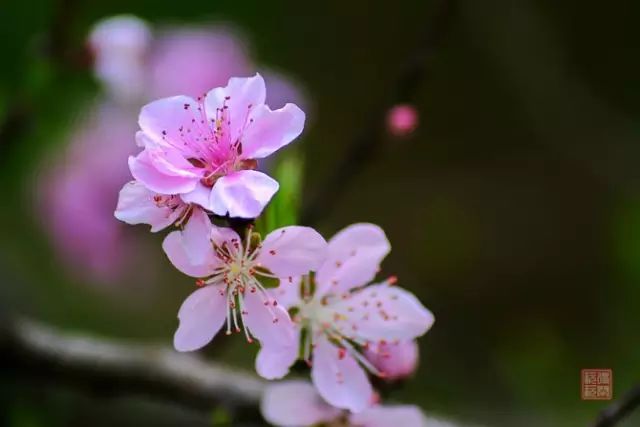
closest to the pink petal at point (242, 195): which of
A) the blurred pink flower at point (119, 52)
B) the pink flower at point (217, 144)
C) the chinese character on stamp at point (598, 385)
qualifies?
the pink flower at point (217, 144)

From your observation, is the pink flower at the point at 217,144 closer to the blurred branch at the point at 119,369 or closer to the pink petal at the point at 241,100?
the pink petal at the point at 241,100

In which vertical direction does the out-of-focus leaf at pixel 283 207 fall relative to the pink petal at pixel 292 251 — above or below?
above

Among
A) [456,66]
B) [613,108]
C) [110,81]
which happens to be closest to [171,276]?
[110,81]

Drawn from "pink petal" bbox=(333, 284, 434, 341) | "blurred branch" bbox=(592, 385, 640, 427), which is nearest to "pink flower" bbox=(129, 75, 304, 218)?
"pink petal" bbox=(333, 284, 434, 341)

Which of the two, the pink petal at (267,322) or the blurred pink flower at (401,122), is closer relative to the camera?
the pink petal at (267,322)

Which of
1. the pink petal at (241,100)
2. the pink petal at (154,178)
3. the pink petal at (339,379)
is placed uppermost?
the pink petal at (241,100)

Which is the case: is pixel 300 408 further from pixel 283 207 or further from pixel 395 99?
pixel 395 99
